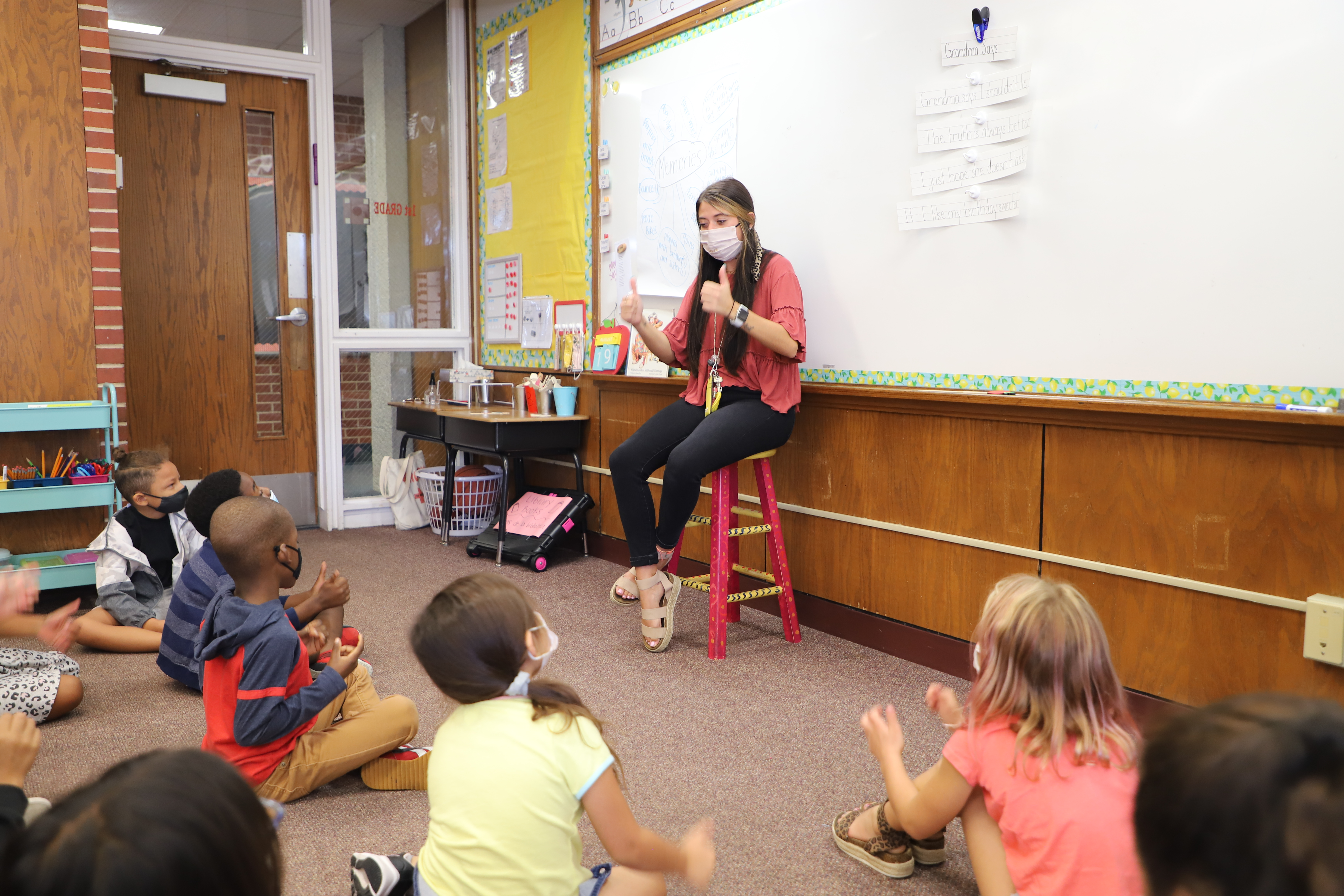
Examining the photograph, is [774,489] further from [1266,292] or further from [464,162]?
[464,162]

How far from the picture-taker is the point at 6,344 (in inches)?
133

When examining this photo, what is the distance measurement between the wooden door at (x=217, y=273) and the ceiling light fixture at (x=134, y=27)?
5.3 inches

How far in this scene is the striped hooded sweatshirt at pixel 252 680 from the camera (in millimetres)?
1708

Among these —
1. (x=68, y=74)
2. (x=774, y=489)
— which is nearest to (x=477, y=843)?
(x=774, y=489)

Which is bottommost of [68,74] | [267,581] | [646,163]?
[267,581]

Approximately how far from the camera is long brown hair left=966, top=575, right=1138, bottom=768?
4.01 feet

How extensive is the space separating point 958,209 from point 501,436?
210cm

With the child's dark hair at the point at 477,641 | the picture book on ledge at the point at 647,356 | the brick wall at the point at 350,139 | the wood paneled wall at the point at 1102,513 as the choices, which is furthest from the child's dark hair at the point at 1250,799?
the brick wall at the point at 350,139

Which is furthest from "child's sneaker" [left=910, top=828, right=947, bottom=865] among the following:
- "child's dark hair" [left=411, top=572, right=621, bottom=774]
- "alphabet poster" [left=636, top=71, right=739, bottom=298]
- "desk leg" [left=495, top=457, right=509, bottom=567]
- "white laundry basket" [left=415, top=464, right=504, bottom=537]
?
"white laundry basket" [left=415, top=464, right=504, bottom=537]

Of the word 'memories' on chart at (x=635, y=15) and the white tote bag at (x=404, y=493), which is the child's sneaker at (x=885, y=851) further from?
the white tote bag at (x=404, y=493)

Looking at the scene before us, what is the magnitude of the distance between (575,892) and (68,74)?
353cm

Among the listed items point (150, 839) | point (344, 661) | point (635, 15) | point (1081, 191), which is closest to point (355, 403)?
point (635, 15)

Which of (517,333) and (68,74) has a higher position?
(68,74)

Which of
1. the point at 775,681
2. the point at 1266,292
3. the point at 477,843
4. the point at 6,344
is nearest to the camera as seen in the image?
the point at 477,843
